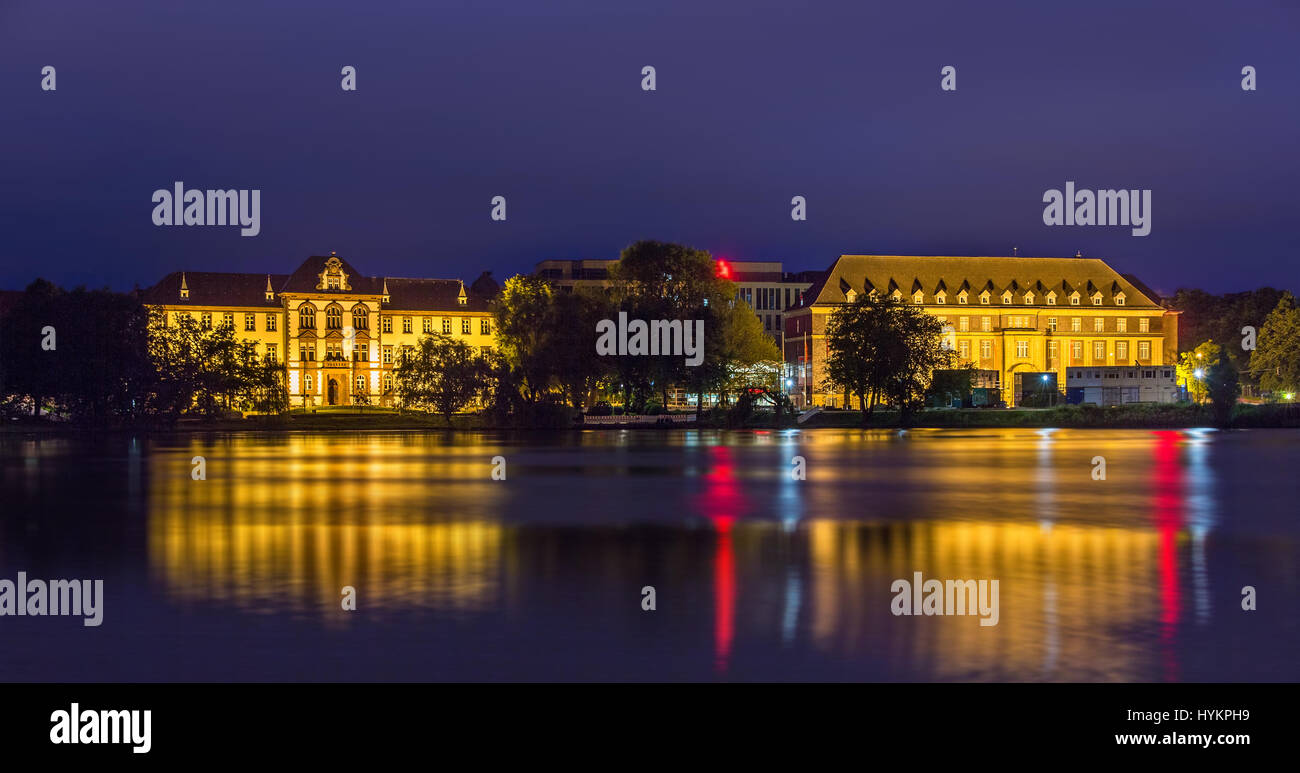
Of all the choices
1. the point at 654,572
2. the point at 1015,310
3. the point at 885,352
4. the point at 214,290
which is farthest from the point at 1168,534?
the point at 214,290

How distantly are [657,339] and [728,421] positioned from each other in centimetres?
844

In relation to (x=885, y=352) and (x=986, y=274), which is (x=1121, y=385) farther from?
(x=885, y=352)

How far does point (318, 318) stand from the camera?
16188 cm

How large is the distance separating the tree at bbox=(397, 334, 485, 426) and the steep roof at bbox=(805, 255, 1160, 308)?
72637 millimetres

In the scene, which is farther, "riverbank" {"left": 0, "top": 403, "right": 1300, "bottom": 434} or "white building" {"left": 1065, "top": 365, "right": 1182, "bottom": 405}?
"white building" {"left": 1065, "top": 365, "right": 1182, "bottom": 405}

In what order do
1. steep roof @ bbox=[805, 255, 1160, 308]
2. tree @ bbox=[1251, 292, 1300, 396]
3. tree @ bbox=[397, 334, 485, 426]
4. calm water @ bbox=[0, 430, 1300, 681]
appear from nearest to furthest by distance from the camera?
calm water @ bbox=[0, 430, 1300, 681]
tree @ bbox=[397, 334, 485, 426]
tree @ bbox=[1251, 292, 1300, 396]
steep roof @ bbox=[805, 255, 1160, 308]

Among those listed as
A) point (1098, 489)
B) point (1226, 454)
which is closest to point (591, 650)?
point (1098, 489)

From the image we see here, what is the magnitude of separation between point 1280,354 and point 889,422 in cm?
5446

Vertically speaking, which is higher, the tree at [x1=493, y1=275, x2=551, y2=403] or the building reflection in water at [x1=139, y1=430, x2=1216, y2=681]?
the tree at [x1=493, y1=275, x2=551, y2=403]

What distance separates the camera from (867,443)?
2623 inches

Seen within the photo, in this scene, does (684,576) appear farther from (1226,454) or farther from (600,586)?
(1226,454)

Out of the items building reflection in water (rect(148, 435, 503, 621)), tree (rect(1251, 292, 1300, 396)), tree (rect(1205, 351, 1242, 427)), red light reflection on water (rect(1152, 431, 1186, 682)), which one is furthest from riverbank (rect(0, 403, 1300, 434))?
building reflection in water (rect(148, 435, 503, 621))

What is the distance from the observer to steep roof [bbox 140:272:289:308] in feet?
530

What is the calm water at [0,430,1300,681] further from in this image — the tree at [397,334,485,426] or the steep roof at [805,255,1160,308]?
the steep roof at [805,255,1160,308]
